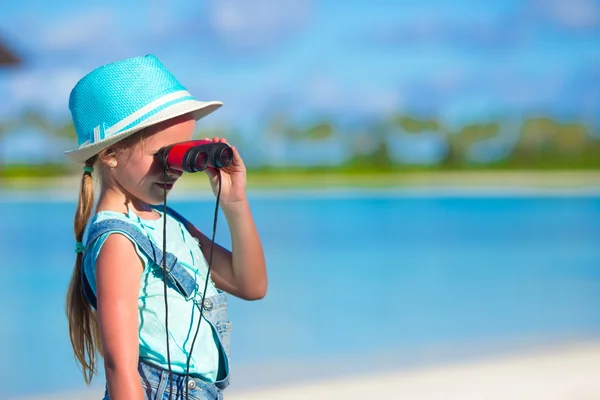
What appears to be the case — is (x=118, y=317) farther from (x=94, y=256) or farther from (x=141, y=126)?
(x=141, y=126)

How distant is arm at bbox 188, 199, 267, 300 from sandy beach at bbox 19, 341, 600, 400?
1.66 m

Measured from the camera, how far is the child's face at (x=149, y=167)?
1.32 meters

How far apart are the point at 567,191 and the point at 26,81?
855 inches

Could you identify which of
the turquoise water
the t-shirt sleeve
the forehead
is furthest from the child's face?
the turquoise water

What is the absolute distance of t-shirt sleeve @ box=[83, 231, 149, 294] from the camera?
4.08 feet

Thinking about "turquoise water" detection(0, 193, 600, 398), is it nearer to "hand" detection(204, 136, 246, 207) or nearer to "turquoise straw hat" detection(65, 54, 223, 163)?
"hand" detection(204, 136, 246, 207)

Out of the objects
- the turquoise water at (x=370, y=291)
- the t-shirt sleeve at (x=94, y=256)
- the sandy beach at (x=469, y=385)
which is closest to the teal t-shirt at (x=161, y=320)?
the t-shirt sleeve at (x=94, y=256)

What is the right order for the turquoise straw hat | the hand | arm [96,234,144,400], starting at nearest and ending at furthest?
arm [96,234,144,400]
the turquoise straw hat
the hand

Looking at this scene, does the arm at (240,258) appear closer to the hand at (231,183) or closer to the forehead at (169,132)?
the hand at (231,183)

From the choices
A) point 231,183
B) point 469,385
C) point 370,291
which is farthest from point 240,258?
point 370,291

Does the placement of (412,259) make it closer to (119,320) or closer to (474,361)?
(474,361)

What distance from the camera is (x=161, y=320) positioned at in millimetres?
1286

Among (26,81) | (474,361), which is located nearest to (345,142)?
(26,81)

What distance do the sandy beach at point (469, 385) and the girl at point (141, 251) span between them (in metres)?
1.79
